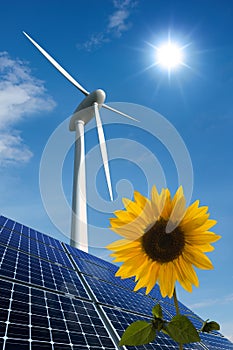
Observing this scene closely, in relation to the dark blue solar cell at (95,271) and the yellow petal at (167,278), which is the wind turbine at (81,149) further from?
the yellow petal at (167,278)

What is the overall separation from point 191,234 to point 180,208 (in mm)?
212

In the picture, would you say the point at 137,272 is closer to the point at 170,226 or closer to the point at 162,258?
the point at 162,258

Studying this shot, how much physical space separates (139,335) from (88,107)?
972 inches

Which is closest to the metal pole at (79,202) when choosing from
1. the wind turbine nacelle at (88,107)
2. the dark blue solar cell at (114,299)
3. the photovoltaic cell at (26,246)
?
the wind turbine nacelle at (88,107)

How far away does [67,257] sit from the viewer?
1270 cm

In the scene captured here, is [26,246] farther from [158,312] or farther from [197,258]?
[158,312]

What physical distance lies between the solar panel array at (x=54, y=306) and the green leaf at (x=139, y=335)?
11.0 ft

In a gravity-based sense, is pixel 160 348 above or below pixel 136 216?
below

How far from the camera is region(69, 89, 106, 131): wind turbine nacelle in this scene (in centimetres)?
2502

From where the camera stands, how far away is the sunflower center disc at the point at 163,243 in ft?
7.34

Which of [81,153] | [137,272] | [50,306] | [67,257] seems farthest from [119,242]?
[81,153]

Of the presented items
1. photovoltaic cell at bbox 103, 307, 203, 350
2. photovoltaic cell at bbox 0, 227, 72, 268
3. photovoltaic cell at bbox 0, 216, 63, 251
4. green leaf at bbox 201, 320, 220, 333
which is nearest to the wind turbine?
photovoltaic cell at bbox 0, 216, 63, 251

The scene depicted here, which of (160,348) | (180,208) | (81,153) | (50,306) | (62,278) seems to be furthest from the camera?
(81,153)

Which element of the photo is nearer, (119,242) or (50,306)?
(119,242)
